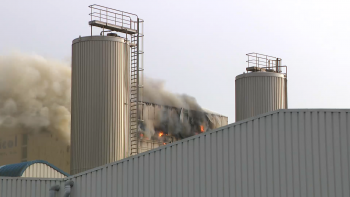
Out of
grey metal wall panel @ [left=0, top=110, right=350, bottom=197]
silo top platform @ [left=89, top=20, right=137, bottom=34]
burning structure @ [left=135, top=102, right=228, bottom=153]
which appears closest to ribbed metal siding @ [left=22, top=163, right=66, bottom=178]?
grey metal wall panel @ [left=0, top=110, right=350, bottom=197]

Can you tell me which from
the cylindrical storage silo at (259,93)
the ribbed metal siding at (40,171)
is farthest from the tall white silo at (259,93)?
the ribbed metal siding at (40,171)

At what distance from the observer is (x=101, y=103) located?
25.2m

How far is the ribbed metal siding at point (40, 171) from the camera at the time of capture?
23.5 metres

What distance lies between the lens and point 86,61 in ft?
84.5

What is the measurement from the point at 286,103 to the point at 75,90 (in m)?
11.9

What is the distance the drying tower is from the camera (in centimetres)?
2495

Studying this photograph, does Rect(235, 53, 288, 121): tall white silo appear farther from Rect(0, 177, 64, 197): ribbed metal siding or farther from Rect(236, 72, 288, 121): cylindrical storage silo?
Rect(0, 177, 64, 197): ribbed metal siding

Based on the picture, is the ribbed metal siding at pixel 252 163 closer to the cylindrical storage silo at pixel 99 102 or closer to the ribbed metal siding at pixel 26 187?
the ribbed metal siding at pixel 26 187

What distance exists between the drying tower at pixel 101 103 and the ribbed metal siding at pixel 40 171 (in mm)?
867

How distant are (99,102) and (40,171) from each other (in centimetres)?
342

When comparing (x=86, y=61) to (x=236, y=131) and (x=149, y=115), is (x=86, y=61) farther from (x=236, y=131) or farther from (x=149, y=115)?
(x=149, y=115)

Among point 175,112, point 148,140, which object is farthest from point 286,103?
point 175,112

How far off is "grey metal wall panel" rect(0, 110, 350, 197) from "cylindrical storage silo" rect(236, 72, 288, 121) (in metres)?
15.9

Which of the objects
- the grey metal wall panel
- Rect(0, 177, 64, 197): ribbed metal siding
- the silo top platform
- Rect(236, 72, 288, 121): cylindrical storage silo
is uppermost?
the silo top platform
